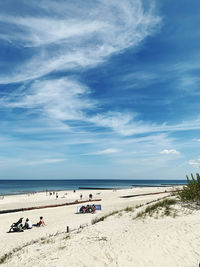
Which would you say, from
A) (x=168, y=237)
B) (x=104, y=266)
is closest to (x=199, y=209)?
(x=168, y=237)

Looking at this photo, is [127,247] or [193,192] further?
[193,192]

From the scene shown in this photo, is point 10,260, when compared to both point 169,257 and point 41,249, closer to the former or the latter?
point 41,249

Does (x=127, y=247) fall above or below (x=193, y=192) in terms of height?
below

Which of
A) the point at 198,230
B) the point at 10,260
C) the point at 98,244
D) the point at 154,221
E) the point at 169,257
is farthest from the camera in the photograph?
the point at 154,221

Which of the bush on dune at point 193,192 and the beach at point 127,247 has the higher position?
the bush on dune at point 193,192

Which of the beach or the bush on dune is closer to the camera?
the beach

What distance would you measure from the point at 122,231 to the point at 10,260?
5715 mm

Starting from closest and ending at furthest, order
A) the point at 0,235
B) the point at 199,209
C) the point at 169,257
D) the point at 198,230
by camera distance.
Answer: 1. the point at 169,257
2. the point at 198,230
3. the point at 199,209
4. the point at 0,235

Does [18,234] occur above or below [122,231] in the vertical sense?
below

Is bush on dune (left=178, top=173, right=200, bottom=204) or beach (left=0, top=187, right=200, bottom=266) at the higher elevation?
bush on dune (left=178, top=173, right=200, bottom=204)

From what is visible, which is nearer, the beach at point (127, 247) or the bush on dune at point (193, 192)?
the beach at point (127, 247)

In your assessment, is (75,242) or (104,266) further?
(75,242)

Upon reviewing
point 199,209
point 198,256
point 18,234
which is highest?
point 199,209

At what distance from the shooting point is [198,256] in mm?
7809
